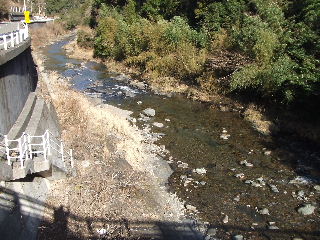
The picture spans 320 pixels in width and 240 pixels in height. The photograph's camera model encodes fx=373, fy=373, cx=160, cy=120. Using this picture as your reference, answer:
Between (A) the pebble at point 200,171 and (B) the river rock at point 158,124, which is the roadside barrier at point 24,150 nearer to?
(A) the pebble at point 200,171

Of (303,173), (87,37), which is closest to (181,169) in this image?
(303,173)

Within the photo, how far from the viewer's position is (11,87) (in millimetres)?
13914

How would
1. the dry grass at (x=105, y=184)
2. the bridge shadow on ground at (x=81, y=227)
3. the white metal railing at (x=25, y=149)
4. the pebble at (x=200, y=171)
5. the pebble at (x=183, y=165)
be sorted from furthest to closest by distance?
the pebble at (x=183, y=165), the pebble at (x=200, y=171), the dry grass at (x=105, y=184), the white metal railing at (x=25, y=149), the bridge shadow on ground at (x=81, y=227)

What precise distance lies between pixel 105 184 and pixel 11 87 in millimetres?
5149

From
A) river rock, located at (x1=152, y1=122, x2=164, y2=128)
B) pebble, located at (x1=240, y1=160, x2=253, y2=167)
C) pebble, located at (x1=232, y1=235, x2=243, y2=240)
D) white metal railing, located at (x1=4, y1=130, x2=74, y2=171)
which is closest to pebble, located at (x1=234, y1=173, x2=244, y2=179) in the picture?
pebble, located at (x1=240, y1=160, x2=253, y2=167)

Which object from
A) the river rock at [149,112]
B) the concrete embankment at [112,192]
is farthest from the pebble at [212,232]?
the river rock at [149,112]

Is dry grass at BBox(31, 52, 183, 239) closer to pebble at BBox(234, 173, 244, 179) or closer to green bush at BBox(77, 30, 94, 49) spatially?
pebble at BBox(234, 173, 244, 179)

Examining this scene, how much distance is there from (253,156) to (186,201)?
536cm

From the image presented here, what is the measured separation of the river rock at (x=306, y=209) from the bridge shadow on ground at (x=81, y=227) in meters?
1.04

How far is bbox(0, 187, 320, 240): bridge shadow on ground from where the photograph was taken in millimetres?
9469

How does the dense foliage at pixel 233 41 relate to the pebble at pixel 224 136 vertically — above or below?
above

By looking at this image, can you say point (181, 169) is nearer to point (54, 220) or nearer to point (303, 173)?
point (303, 173)

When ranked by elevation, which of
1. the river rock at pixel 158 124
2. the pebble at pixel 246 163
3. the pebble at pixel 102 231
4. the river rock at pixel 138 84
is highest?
the pebble at pixel 102 231

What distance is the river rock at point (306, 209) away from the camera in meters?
12.8
